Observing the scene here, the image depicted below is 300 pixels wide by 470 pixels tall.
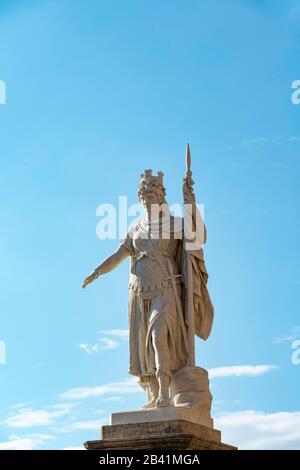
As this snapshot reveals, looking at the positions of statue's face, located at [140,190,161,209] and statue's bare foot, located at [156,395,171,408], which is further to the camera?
statue's face, located at [140,190,161,209]

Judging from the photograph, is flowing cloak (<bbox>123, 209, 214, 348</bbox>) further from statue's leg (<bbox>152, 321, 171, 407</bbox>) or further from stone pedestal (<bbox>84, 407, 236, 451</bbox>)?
stone pedestal (<bbox>84, 407, 236, 451</bbox>)

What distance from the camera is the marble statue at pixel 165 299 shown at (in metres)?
12.6

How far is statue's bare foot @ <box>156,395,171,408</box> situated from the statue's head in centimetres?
307

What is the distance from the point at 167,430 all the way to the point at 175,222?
3353mm

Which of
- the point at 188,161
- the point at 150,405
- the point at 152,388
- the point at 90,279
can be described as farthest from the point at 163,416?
the point at 188,161

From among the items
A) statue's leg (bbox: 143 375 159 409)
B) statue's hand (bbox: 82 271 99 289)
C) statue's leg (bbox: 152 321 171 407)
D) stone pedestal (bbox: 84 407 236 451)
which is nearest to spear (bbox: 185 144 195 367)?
statue's leg (bbox: 152 321 171 407)

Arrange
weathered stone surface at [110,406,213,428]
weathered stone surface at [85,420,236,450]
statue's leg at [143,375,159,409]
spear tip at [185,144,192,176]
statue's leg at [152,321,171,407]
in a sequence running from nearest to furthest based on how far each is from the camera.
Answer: weathered stone surface at [85,420,236,450], weathered stone surface at [110,406,213,428], statue's leg at [152,321,171,407], statue's leg at [143,375,159,409], spear tip at [185,144,192,176]

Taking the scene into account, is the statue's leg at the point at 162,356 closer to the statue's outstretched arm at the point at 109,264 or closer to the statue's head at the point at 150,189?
the statue's outstretched arm at the point at 109,264

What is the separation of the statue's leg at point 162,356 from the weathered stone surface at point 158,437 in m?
0.64

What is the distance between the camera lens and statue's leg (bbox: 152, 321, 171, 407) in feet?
41.1
